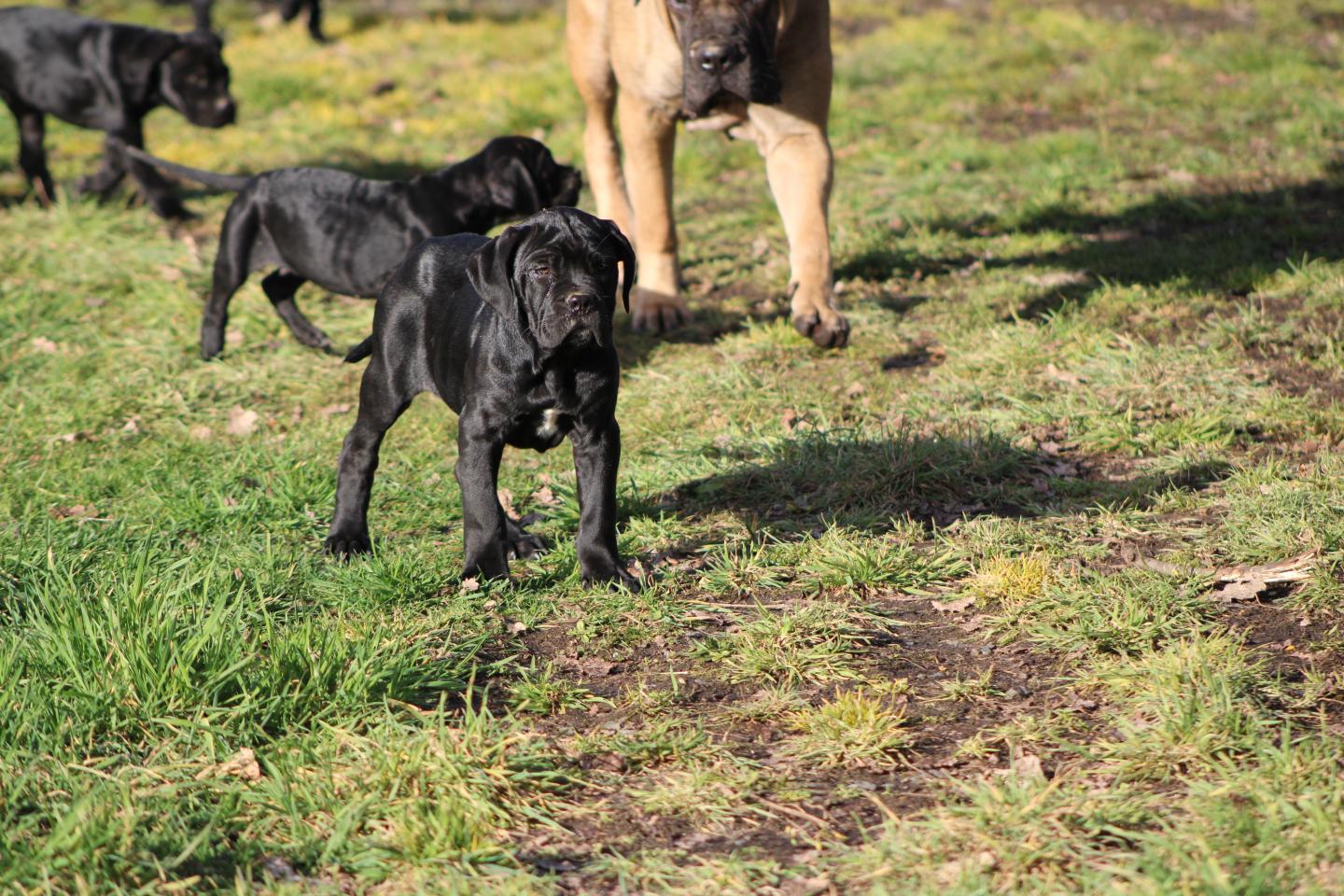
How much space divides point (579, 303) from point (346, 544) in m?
1.44

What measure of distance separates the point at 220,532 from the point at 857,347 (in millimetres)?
3193

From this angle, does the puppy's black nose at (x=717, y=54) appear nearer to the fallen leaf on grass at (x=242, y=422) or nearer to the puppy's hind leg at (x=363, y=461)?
the puppy's hind leg at (x=363, y=461)

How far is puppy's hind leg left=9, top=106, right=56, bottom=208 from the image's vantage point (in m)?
9.61

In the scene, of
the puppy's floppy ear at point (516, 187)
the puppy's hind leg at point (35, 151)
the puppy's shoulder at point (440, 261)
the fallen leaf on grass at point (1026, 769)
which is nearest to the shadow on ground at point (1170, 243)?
the puppy's floppy ear at point (516, 187)

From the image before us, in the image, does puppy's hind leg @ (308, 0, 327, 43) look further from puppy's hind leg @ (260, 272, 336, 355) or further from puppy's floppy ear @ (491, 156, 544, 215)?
puppy's floppy ear @ (491, 156, 544, 215)

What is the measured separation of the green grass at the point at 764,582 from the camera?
287 centimetres

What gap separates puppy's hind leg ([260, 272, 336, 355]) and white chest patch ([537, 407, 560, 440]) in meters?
3.21

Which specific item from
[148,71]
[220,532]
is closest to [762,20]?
[220,532]

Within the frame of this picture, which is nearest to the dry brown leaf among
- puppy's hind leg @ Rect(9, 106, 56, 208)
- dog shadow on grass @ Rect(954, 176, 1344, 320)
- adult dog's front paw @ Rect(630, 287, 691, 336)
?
dog shadow on grass @ Rect(954, 176, 1344, 320)

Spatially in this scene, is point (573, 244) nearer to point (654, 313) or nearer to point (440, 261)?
point (440, 261)

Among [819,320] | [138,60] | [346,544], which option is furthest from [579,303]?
[138,60]

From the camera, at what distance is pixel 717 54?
5926 millimetres

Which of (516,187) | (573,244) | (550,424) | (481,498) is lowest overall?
(481,498)

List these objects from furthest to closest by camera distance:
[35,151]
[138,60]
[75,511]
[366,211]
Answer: [35,151] → [138,60] → [366,211] → [75,511]
